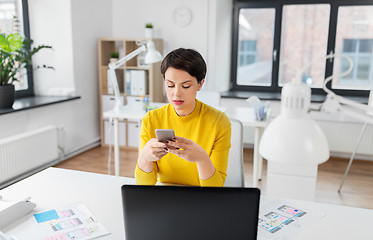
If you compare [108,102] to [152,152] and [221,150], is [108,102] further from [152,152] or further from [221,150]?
[152,152]

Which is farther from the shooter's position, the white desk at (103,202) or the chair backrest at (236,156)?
the chair backrest at (236,156)

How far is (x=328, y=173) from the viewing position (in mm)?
3826

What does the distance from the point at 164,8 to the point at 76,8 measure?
3.72 ft

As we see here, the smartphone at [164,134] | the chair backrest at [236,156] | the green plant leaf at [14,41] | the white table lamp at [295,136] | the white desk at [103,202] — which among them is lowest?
the white desk at [103,202]

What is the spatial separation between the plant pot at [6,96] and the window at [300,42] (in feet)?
9.41

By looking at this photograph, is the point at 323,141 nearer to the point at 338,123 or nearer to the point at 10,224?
the point at 10,224

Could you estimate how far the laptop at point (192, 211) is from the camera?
89 cm

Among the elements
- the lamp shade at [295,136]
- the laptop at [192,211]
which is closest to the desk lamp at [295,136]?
the lamp shade at [295,136]

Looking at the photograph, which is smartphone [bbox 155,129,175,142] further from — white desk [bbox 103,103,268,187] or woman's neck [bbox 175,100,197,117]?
white desk [bbox 103,103,268,187]

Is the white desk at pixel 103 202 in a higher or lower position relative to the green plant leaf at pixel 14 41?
lower

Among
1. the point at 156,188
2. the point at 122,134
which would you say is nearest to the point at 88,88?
the point at 122,134

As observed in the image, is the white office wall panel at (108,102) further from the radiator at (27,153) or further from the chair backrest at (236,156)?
the chair backrest at (236,156)

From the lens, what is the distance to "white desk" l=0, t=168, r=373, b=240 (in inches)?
50.0

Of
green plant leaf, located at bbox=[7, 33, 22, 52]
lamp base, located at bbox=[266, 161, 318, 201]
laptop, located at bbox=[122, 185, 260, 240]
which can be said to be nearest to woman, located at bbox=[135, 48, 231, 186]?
laptop, located at bbox=[122, 185, 260, 240]
